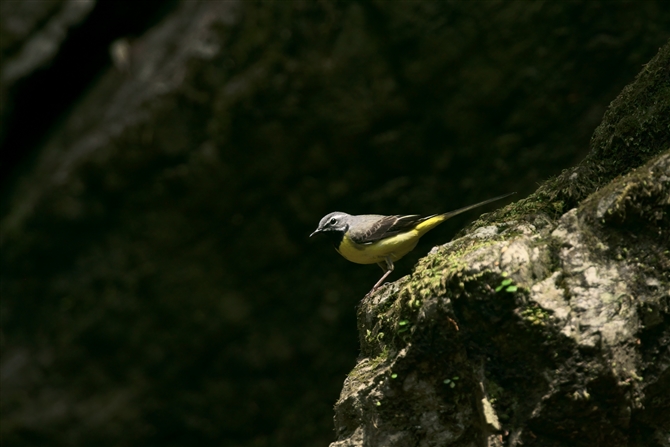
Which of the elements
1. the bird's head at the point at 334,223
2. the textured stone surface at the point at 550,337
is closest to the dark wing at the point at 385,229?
the bird's head at the point at 334,223

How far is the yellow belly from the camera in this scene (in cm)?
629

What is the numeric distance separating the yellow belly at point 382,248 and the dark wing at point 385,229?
4cm

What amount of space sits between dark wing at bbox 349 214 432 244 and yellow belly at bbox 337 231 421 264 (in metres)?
0.04

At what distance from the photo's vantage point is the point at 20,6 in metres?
10.6

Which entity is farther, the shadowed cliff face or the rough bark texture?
the shadowed cliff face

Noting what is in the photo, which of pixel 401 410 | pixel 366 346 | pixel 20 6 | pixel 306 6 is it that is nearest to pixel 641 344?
pixel 401 410

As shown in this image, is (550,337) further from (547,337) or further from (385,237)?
(385,237)

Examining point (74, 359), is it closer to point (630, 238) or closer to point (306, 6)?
point (306, 6)

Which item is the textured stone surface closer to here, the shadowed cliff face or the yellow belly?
the yellow belly

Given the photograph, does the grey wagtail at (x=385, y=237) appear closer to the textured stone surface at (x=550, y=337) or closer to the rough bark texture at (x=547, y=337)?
the rough bark texture at (x=547, y=337)

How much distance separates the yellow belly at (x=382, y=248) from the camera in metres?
6.29

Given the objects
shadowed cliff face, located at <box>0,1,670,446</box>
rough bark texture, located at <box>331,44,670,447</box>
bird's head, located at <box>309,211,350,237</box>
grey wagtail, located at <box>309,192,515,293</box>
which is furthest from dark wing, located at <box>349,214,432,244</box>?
shadowed cliff face, located at <box>0,1,670,446</box>

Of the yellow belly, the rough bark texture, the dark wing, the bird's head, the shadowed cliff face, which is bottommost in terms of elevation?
the rough bark texture

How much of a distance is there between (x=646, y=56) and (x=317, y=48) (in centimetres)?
439
